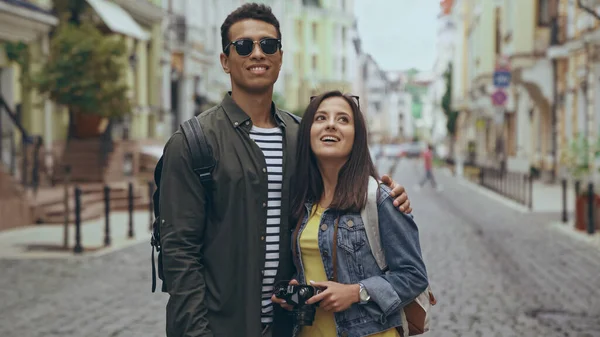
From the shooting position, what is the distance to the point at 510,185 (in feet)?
101

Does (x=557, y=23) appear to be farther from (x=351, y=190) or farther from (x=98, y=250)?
(x=351, y=190)

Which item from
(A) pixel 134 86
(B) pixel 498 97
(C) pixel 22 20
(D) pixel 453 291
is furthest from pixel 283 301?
(B) pixel 498 97

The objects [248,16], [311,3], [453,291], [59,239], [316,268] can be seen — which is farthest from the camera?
[311,3]

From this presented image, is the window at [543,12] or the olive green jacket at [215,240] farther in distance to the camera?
the window at [543,12]

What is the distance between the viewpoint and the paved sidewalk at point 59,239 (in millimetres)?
13016

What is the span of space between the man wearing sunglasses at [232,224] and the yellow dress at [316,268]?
0.09m

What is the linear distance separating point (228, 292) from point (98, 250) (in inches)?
421

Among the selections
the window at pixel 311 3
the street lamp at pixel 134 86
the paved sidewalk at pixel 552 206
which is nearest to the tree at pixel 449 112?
the window at pixel 311 3

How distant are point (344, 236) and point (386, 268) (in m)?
0.22

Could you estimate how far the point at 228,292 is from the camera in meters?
3.06

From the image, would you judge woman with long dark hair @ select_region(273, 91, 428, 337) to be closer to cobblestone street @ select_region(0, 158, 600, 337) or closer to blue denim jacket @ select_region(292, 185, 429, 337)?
blue denim jacket @ select_region(292, 185, 429, 337)

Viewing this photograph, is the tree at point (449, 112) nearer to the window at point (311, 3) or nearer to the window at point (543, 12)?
the window at point (311, 3)

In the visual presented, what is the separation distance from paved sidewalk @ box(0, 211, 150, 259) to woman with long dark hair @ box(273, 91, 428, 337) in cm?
1009

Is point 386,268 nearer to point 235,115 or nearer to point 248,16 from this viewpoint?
point 235,115
